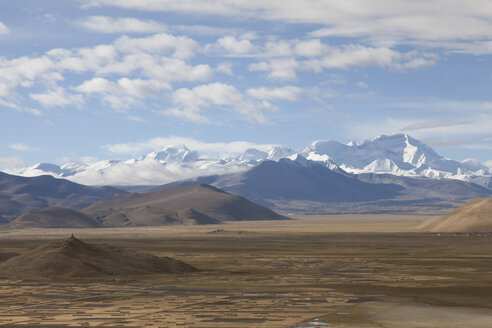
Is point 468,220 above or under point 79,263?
under

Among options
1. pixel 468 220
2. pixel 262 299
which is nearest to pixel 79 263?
pixel 262 299

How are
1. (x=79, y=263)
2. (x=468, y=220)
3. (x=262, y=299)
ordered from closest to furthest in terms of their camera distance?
(x=262, y=299) < (x=79, y=263) < (x=468, y=220)

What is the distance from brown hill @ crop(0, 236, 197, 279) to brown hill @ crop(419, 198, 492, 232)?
392 feet

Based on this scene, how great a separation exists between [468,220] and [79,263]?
13392 centimetres

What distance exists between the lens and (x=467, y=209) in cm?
18300

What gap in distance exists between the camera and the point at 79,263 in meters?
57.7

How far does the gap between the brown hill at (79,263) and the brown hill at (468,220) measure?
392ft

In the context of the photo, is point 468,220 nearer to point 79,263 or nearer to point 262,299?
point 79,263

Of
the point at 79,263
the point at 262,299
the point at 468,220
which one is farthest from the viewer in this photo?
the point at 468,220

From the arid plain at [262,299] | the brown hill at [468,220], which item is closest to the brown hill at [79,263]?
the arid plain at [262,299]

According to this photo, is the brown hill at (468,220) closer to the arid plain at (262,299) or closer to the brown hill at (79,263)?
the arid plain at (262,299)

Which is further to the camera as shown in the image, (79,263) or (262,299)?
(79,263)

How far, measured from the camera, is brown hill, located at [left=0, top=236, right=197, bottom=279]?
184 feet

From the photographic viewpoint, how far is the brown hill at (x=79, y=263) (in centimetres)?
5612
